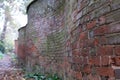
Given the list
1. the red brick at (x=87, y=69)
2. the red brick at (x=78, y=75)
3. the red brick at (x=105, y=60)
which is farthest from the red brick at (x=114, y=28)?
the red brick at (x=78, y=75)

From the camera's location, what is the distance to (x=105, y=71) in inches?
89.1

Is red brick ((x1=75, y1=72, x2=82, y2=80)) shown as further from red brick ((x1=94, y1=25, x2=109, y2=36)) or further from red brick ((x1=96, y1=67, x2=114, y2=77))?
red brick ((x1=94, y1=25, x2=109, y2=36))

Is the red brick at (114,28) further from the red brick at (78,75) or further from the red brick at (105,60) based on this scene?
the red brick at (78,75)

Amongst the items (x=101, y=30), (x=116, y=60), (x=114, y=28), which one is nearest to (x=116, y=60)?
(x=116, y=60)

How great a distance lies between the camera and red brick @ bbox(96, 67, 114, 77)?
215 centimetres

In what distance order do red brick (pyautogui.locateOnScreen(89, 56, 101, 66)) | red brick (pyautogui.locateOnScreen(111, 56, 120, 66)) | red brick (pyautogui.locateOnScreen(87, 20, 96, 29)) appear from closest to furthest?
red brick (pyautogui.locateOnScreen(111, 56, 120, 66))
red brick (pyautogui.locateOnScreen(89, 56, 101, 66))
red brick (pyautogui.locateOnScreen(87, 20, 96, 29))

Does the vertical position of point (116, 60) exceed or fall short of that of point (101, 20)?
it falls short

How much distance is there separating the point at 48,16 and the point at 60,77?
2.19m

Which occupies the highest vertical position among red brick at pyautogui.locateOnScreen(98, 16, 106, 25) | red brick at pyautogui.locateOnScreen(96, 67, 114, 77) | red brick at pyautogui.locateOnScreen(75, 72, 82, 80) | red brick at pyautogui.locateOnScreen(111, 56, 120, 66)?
red brick at pyautogui.locateOnScreen(98, 16, 106, 25)

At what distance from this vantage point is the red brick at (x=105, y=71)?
2148mm

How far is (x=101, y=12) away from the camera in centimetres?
238

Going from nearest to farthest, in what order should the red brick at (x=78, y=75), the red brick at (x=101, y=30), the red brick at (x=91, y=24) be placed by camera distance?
the red brick at (x=101, y=30) → the red brick at (x=91, y=24) → the red brick at (x=78, y=75)

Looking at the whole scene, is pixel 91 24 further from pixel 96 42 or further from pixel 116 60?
pixel 116 60

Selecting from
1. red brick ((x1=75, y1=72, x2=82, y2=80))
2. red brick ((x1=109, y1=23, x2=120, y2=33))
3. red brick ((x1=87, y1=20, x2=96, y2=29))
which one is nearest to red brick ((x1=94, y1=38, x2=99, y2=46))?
red brick ((x1=87, y1=20, x2=96, y2=29))
